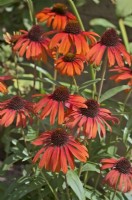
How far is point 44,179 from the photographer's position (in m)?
1.68

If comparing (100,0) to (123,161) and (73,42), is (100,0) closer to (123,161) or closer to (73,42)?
(73,42)

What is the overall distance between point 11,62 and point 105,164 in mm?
1453

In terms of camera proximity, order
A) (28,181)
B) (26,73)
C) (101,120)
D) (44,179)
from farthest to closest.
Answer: (26,73) → (28,181) → (44,179) → (101,120)

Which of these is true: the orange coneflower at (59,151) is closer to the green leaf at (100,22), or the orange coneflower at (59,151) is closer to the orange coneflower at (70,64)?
the orange coneflower at (70,64)

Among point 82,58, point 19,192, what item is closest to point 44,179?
point 19,192

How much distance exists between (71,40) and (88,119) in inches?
10.8

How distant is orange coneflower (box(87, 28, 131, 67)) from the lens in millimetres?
1550

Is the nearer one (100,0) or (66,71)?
(66,71)

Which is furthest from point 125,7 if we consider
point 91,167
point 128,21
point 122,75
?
point 91,167

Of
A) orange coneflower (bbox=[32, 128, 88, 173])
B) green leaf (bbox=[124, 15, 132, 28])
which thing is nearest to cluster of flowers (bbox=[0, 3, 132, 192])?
orange coneflower (bbox=[32, 128, 88, 173])

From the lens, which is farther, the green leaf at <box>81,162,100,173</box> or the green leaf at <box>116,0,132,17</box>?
the green leaf at <box>116,0,132,17</box>

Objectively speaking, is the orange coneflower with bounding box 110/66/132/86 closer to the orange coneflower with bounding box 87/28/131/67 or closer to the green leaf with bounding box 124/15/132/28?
the orange coneflower with bounding box 87/28/131/67

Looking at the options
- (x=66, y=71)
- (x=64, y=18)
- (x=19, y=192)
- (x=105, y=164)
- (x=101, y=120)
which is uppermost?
(x=64, y=18)

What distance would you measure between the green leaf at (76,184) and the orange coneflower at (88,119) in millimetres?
191
